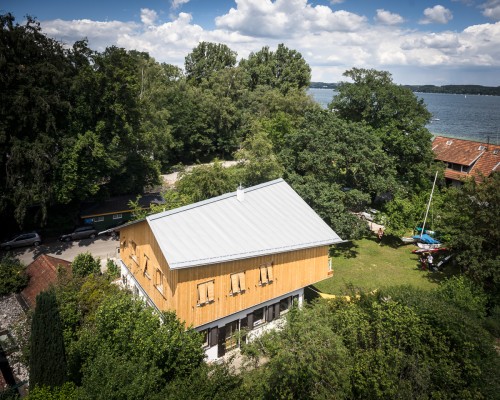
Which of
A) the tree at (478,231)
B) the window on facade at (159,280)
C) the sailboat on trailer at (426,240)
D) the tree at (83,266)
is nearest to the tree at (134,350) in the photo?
the window on facade at (159,280)

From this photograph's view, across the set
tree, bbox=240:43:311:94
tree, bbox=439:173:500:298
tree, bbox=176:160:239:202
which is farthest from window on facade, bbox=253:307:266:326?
tree, bbox=240:43:311:94

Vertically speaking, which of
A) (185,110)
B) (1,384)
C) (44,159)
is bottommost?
(1,384)

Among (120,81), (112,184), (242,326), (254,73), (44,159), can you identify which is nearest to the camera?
(242,326)

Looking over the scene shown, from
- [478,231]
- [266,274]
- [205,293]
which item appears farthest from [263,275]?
[478,231]

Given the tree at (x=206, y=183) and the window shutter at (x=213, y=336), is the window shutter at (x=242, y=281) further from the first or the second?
the tree at (x=206, y=183)

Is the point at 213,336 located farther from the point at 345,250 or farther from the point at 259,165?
the point at 345,250

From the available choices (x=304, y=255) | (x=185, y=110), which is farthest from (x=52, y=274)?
(x=185, y=110)

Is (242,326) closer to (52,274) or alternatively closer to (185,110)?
(52,274)
